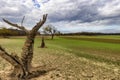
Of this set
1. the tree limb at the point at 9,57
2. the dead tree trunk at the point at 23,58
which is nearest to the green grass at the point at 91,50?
the dead tree trunk at the point at 23,58

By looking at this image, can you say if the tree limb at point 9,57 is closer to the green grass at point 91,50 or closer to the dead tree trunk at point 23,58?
the dead tree trunk at point 23,58

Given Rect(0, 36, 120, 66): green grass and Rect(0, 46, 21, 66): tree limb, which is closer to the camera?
Rect(0, 46, 21, 66): tree limb

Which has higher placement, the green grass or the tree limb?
the tree limb

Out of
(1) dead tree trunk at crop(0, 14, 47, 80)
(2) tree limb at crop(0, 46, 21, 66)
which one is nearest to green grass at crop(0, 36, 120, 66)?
(1) dead tree trunk at crop(0, 14, 47, 80)

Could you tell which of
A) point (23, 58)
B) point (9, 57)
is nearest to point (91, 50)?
point (23, 58)

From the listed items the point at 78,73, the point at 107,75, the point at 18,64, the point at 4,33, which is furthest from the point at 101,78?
the point at 4,33

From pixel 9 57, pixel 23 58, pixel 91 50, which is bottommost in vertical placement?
pixel 91 50

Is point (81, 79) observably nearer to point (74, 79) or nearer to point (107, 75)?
point (74, 79)

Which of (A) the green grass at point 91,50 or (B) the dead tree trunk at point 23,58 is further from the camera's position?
(A) the green grass at point 91,50

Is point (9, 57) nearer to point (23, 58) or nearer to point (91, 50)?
point (23, 58)

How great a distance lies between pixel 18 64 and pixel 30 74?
106 centimetres

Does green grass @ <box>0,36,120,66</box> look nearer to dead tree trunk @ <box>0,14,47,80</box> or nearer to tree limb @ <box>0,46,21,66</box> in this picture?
dead tree trunk @ <box>0,14,47,80</box>

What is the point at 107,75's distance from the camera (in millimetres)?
13453

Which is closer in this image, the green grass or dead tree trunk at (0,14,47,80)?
dead tree trunk at (0,14,47,80)
